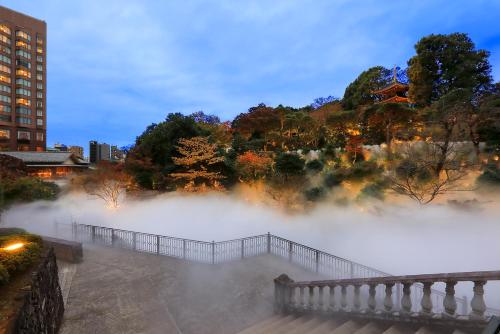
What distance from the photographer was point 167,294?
30.2 ft

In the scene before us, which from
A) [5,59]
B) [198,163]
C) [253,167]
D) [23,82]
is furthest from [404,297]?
[5,59]

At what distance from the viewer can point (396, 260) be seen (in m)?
14.8

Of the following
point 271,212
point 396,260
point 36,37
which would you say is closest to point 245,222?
point 271,212

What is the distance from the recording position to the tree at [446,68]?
3259cm

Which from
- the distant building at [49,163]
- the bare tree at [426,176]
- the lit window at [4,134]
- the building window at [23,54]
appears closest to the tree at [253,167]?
the bare tree at [426,176]

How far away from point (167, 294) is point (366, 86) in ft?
144

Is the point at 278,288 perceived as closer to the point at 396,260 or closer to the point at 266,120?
the point at 396,260

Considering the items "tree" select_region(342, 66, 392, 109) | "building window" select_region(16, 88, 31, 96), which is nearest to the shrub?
"tree" select_region(342, 66, 392, 109)

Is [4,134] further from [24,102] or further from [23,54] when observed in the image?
[23,54]

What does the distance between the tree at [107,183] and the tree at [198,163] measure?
17.4 feet

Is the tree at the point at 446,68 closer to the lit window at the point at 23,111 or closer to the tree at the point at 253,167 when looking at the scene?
the tree at the point at 253,167

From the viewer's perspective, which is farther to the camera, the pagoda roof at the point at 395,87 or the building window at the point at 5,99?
the building window at the point at 5,99

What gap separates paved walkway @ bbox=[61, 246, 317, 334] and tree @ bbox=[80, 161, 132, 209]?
1417cm

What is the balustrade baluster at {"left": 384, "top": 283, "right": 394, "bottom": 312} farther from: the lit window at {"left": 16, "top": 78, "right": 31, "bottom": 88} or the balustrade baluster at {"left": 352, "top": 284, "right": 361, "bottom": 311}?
the lit window at {"left": 16, "top": 78, "right": 31, "bottom": 88}
